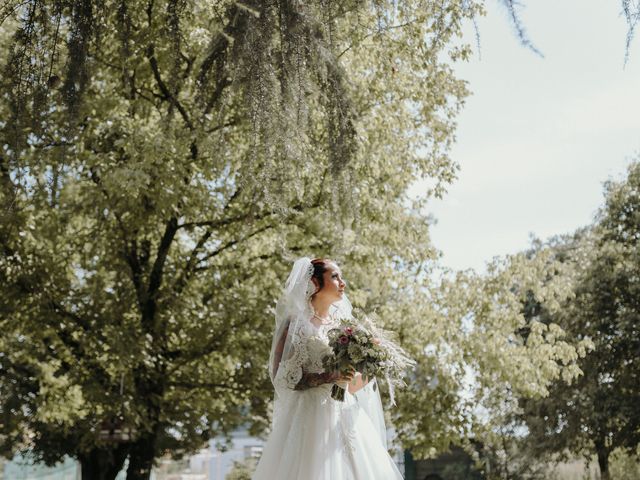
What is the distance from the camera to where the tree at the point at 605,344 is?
1903 cm

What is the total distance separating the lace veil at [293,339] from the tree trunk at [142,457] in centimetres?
730

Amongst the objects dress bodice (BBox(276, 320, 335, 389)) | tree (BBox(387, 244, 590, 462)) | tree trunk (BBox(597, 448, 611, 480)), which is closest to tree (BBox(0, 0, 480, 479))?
tree (BBox(387, 244, 590, 462))

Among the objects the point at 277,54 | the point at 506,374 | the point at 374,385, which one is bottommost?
the point at 374,385

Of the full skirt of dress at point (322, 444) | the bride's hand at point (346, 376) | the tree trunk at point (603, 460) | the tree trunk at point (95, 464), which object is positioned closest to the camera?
the full skirt of dress at point (322, 444)

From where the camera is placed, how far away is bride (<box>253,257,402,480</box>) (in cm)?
479

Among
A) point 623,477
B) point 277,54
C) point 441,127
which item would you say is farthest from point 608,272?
point 277,54

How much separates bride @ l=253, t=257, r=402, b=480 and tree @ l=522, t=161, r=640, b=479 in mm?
15022

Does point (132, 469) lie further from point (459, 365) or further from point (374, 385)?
point (374, 385)

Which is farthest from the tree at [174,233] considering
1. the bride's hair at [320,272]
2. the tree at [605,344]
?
the tree at [605,344]

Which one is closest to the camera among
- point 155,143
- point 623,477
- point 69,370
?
point 155,143

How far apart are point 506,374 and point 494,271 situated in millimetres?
1904

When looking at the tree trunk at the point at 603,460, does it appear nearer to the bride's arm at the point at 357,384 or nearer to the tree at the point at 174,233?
the tree at the point at 174,233

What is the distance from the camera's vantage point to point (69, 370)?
1115cm

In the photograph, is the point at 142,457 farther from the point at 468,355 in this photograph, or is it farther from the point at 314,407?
the point at 314,407
